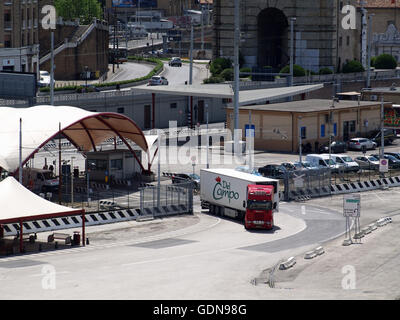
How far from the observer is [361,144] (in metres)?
92.2

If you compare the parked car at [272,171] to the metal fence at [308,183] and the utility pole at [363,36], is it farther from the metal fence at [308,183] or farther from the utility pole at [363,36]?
the utility pole at [363,36]

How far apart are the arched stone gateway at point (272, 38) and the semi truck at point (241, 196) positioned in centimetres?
8710

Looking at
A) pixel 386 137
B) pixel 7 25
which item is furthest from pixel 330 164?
pixel 7 25

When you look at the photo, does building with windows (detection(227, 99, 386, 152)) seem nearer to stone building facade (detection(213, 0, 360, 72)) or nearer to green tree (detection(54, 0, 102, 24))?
stone building facade (detection(213, 0, 360, 72))

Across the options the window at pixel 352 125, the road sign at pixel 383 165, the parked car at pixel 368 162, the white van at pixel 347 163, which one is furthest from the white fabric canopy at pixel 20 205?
the window at pixel 352 125

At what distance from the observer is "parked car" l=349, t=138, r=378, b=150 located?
302ft

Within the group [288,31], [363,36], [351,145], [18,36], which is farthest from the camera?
[363,36]

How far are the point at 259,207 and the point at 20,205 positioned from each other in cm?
1383

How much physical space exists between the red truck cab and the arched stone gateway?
92054 mm

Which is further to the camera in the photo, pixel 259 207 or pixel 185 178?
pixel 185 178

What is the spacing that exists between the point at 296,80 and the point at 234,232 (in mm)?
75127

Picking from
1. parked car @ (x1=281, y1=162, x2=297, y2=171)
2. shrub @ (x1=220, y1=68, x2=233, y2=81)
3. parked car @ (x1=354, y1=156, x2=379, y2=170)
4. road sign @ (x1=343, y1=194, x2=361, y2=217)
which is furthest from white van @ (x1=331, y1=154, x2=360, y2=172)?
shrub @ (x1=220, y1=68, x2=233, y2=81)

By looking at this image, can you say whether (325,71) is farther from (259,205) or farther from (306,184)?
(259,205)
